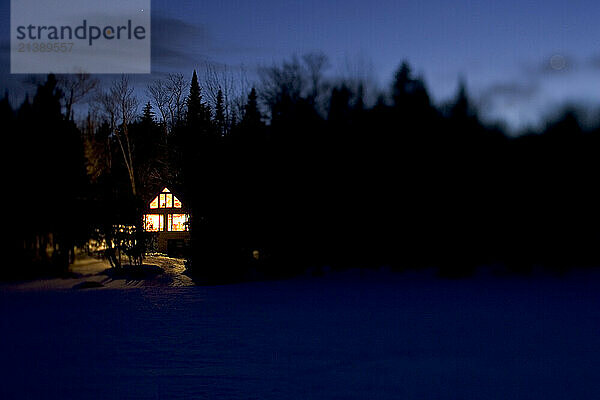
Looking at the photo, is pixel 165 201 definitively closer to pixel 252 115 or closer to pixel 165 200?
pixel 165 200

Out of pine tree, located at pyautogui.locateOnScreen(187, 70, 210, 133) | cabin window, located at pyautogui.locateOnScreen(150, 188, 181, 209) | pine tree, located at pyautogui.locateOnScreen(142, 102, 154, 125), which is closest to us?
pine tree, located at pyautogui.locateOnScreen(187, 70, 210, 133)

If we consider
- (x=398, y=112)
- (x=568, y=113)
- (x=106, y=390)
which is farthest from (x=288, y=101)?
(x=106, y=390)

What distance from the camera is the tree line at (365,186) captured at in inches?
888

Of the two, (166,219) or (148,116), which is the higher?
(148,116)

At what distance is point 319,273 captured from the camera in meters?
23.5

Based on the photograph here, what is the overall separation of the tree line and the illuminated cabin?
40.6 feet

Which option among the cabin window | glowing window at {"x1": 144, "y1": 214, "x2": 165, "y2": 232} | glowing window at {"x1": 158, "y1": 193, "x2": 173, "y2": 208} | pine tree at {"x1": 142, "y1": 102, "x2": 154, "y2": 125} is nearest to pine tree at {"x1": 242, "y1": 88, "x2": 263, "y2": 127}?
the cabin window

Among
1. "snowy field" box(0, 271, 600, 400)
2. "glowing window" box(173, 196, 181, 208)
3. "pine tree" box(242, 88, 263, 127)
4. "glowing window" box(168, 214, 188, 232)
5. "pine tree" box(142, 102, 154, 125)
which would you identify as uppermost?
"pine tree" box(142, 102, 154, 125)

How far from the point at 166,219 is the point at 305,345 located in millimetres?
28794

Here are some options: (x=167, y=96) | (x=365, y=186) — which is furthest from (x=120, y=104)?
(x=365, y=186)

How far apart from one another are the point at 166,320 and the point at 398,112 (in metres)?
Answer: 14.2

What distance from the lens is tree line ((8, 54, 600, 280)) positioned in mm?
22547

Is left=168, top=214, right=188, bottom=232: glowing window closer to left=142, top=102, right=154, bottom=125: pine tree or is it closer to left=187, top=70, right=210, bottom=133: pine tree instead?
left=187, top=70, right=210, bottom=133: pine tree

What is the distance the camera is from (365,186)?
2356cm
